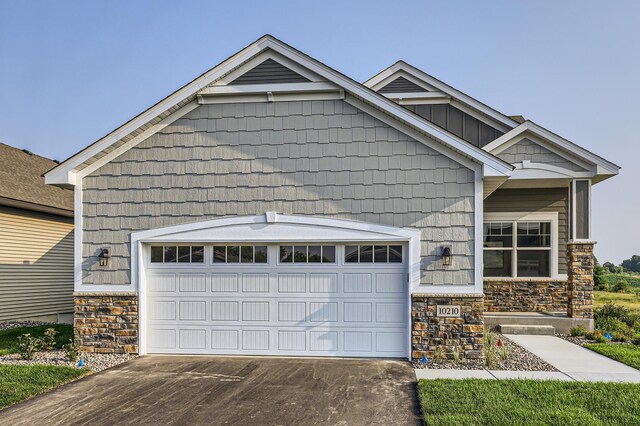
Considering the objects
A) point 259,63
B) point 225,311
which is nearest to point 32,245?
point 225,311

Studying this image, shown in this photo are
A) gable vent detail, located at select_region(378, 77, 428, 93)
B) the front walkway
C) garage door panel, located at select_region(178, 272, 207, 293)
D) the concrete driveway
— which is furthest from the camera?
gable vent detail, located at select_region(378, 77, 428, 93)

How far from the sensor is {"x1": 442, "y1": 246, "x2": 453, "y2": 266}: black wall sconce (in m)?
7.84

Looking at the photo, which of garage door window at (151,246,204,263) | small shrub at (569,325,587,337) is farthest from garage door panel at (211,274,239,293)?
small shrub at (569,325,587,337)

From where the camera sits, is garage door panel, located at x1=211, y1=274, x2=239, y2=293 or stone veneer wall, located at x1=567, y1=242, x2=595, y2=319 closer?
garage door panel, located at x1=211, y1=274, x2=239, y2=293

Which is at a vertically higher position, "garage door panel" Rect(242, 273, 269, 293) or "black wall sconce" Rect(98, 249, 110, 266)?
"black wall sconce" Rect(98, 249, 110, 266)

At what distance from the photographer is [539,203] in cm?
1213

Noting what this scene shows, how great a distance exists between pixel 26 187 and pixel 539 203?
50.3 ft

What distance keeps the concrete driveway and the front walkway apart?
739mm

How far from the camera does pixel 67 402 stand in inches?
232

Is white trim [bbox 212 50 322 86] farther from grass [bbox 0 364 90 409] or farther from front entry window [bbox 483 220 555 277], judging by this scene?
front entry window [bbox 483 220 555 277]

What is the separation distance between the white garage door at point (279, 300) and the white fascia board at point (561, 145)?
16.0 ft

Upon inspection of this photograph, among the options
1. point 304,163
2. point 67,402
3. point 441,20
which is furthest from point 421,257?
point 441,20

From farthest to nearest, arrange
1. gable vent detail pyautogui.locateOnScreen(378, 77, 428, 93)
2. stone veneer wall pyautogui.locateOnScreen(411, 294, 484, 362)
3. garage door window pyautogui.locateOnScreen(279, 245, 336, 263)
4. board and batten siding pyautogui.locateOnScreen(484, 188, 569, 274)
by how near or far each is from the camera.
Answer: gable vent detail pyautogui.locateOnScreen(378, 77, 428, 93) → board and batten siding pyautogui.locateOnScreen(484, 188, 569, 274) → garage door window pyautogui.locateOnScreen(279, 245, 336, 263) → stone veneer wall pyautogui.locateOnScreen(411, 294, 484, 362)

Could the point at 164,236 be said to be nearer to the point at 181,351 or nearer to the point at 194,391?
the point at 181,351
